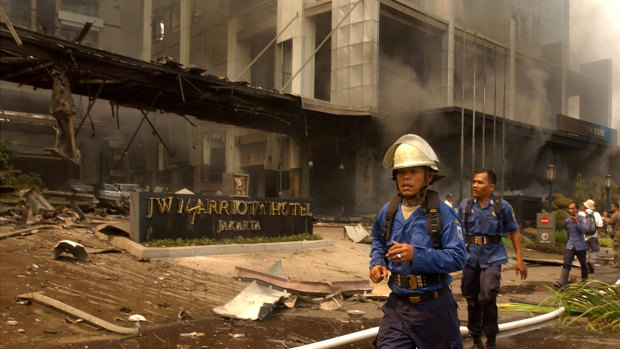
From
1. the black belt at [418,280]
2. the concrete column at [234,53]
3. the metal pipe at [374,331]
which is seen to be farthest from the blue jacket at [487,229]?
the concrete column at [234,53]

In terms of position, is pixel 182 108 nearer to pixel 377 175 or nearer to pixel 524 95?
pixel 377 175

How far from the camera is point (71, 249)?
827 centimetres

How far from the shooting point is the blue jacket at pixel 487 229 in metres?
5.10

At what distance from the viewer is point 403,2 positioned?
76.3 feet

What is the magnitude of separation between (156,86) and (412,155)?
1201 centimetres

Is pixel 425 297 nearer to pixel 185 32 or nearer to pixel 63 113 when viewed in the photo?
pixel 63 113

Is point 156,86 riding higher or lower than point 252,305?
higher

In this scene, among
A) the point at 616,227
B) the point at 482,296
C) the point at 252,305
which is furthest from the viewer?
the point at 616,227

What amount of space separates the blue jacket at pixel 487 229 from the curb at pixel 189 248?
19.9ft

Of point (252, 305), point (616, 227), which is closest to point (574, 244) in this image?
point (616, 227)

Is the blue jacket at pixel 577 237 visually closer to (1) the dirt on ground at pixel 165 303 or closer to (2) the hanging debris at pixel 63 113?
(1) the dirt on ground at pixel 165 303

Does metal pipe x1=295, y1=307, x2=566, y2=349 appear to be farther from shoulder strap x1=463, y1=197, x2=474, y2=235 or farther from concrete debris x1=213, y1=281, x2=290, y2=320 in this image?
concrete debris x1=213, y1=281, x2=290, y2=320

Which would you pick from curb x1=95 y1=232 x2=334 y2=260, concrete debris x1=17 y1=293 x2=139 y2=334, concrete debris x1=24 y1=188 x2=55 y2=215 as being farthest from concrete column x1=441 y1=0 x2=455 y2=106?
concrete debris x1=17 y1=293 x2=139 y2=334

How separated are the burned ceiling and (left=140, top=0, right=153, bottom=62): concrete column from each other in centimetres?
1915
